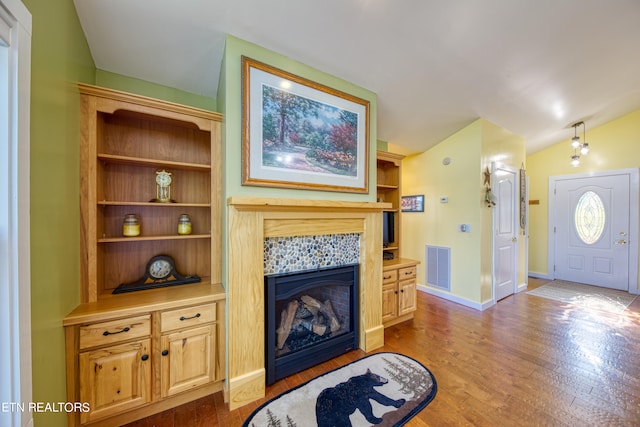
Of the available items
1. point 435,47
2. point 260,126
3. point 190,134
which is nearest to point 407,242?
point 435,47

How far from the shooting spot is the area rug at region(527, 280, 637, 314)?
3436 millimetres

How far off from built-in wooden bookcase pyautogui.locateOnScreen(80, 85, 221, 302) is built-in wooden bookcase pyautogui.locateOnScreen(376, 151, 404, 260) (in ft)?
7.39

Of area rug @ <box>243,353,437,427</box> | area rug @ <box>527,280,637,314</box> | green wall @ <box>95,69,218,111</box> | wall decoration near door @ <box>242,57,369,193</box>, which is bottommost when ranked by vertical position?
area rug @ <box>527,280,637,314</box>

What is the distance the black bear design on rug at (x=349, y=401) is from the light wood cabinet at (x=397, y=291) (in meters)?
0.95

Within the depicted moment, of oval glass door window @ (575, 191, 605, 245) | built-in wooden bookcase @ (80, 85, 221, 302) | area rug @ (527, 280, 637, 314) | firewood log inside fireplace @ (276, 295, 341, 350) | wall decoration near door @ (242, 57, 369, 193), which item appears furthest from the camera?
oval glass door window @ (575, 191, 605, 245)

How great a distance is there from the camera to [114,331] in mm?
1456

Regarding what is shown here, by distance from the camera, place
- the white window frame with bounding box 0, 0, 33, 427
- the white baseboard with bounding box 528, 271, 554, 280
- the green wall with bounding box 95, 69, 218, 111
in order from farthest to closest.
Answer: the white baseboard with bounding box 528, 271, 554, 280 < the green wall with bounding box 95, 69, 218, 111 < the white window frame with bounding box 0, 0, 33, 427

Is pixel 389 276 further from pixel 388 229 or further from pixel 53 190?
pixel 53 190

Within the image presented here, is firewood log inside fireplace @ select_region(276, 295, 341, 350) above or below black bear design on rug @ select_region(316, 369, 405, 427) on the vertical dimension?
above

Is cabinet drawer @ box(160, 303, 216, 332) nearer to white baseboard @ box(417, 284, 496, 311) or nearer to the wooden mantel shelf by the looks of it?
the wooden mantel shelf

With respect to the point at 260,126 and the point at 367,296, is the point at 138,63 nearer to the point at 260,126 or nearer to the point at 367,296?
the point at 260,126

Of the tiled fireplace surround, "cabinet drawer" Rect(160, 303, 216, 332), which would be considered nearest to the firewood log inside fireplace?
the tiled fireplace surround

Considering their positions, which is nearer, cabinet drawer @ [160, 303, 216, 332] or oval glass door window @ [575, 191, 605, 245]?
cabinet drawer @ [160, 303, 216, 332]

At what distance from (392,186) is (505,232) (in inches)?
85.3
